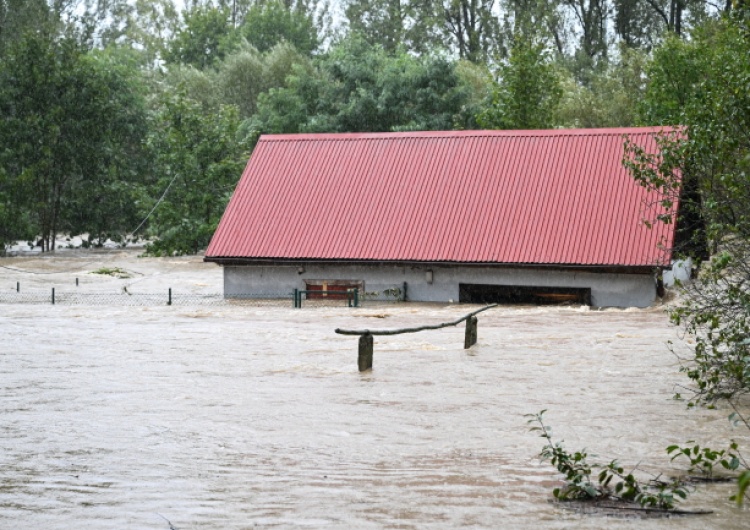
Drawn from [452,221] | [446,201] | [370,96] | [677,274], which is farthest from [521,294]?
[370,96]

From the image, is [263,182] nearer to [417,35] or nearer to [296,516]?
[296,516]

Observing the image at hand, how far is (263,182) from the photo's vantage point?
37.5 m

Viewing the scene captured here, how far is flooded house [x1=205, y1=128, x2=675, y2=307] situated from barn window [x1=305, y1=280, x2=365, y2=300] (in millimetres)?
54

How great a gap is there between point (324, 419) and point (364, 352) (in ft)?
14.8

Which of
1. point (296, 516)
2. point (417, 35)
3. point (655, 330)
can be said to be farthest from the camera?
point (417, 35)

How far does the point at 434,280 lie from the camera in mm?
33469

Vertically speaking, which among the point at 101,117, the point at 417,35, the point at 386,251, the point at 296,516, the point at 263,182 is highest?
the point at 417,35

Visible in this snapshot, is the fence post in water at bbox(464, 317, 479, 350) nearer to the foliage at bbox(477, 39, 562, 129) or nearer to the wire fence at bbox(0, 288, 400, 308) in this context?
the wire fence at bbox(0, 288, 400, 308)

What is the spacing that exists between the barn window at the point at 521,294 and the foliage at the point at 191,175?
2111 centimetres

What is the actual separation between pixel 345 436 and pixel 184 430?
2.21 metres

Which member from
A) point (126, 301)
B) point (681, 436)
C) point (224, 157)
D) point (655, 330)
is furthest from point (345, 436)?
point (224, 157)

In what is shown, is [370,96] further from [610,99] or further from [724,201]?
[724,201]

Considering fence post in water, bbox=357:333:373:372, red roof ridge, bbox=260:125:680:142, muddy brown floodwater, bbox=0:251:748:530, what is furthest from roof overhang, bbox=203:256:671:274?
fence post in water, bbox=357:333:373:372

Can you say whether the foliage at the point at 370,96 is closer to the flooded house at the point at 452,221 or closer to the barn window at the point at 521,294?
the flooded house at the point at 452,221
